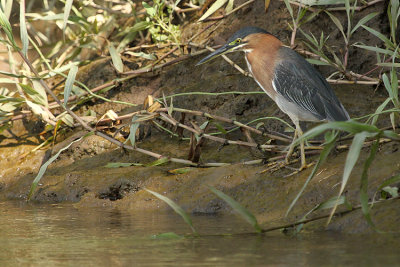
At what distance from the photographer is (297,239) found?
3.58 metres

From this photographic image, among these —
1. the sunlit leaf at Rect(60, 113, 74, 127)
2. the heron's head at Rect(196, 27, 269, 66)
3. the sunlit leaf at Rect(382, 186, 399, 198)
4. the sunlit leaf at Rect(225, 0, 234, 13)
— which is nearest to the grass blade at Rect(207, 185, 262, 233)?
the sunlit leaf at Rect(382, 186, 399, 198)

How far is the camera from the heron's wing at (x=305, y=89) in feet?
17.0

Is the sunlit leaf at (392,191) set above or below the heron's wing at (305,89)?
above

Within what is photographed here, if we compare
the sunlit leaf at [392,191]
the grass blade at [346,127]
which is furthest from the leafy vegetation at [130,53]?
the grass blade at [346,127]

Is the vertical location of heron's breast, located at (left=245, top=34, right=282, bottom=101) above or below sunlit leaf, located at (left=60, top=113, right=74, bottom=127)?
above

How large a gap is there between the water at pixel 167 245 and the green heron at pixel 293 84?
119 centimetres

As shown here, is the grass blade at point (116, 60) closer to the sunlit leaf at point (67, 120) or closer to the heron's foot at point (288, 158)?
the sunlit leaf at point (67, 120)

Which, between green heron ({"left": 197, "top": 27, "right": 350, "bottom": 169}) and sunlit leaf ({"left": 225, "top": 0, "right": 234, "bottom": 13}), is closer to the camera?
green heron ({"left": 197, "top": 27, "right": 350, "bottom": 169})

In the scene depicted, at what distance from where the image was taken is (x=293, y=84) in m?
5.23

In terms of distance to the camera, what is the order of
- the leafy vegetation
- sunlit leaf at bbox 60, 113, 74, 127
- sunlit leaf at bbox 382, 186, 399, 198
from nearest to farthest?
sunlit leaf at bbox 382, 186, 399, 198, the leafy vegetation, sunlit leaf at bbox 60, 113, 74, 127

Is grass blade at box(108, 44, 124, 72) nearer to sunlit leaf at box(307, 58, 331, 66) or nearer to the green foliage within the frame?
the green foliage

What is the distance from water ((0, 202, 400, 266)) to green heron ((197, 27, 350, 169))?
3.90ft

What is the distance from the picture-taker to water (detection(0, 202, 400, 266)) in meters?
3.11

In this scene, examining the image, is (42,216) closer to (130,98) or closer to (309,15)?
(130,98)
